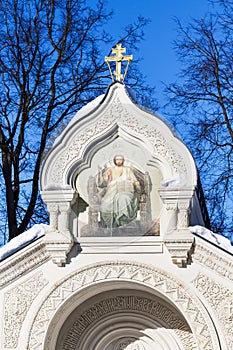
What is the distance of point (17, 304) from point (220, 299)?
234 centimetres

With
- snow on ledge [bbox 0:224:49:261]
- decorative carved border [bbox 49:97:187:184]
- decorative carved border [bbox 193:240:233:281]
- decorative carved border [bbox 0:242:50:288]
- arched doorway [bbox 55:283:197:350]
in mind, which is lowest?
arched doorway [bbox 55:283:197:350]

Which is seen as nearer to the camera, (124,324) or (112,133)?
(112,133)

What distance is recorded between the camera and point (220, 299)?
8.70 metres

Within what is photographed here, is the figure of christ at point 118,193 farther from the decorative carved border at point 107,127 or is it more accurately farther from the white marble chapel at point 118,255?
the decorative carved border at point 107,127

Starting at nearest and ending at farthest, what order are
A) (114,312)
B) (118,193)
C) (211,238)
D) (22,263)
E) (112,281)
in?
(211,238), (112,281), (22,263), (118,193), (114,312)

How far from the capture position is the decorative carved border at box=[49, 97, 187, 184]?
916cm

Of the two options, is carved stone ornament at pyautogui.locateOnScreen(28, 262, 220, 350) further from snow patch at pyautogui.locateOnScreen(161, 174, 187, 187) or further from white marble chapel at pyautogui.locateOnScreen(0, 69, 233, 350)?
snow patch at pyautogui.locateOnScreen(161, 174, 187, 187)

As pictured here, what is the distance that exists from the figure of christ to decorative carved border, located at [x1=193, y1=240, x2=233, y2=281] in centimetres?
88

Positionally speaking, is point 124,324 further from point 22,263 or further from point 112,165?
point 112,165

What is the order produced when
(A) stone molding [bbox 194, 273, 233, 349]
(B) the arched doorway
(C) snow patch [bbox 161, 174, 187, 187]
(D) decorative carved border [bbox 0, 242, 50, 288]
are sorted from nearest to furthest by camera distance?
(A) stone molding [bbox 194, 273, 233, 349] → (C) snow patch [bbox 161, 174, 187, 187] → (D) decorative carved border [bbox 0, 242, 50, 288] → (B) the arched doorway

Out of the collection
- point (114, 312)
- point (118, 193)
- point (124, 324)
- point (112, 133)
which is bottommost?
point (124, 324)

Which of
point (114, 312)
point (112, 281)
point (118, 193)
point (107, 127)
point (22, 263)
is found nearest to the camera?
point (112, 281)

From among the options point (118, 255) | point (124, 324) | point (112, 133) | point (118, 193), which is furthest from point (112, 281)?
point (112, 133)

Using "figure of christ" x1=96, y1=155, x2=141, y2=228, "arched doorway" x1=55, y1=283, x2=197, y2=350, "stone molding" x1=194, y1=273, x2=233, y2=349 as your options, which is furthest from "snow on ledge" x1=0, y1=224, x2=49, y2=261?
"stone molding" x1=194, y1=273, x2=233, y2=349
